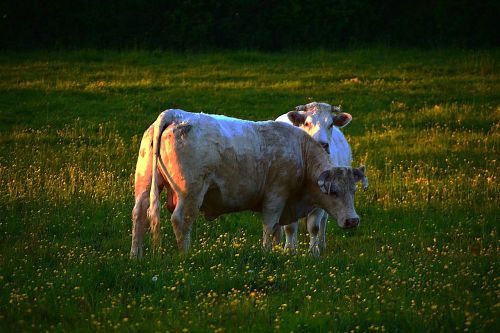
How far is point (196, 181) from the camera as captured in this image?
1084cm

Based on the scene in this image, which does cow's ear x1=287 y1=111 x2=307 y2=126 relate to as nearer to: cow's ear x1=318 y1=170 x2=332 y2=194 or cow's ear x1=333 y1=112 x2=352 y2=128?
cow's ear x1=333 y1=112 x2=352 y2=128

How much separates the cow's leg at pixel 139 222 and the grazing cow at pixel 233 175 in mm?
12

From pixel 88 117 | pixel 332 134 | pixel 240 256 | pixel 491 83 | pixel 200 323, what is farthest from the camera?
pixel 491 83

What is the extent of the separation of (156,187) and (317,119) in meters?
3.87

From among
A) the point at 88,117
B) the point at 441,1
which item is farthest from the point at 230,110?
the point at 441,1

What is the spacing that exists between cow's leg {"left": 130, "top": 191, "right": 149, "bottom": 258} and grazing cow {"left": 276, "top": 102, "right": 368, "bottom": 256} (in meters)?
2.41

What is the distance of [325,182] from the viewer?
11.4m

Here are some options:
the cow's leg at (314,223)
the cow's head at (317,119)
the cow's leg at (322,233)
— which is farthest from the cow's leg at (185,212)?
the cow's head at (317,119)

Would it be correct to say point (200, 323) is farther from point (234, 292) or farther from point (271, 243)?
point (271, 243)

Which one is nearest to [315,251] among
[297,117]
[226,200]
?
[226,200]

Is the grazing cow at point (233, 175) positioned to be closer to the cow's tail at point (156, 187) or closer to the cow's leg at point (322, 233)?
the cow's tail at point (156, 187)

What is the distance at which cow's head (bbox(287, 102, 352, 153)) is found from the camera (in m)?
13.6

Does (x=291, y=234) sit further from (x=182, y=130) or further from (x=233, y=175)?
(x=182, y=130)

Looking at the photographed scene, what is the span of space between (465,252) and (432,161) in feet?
21.4
